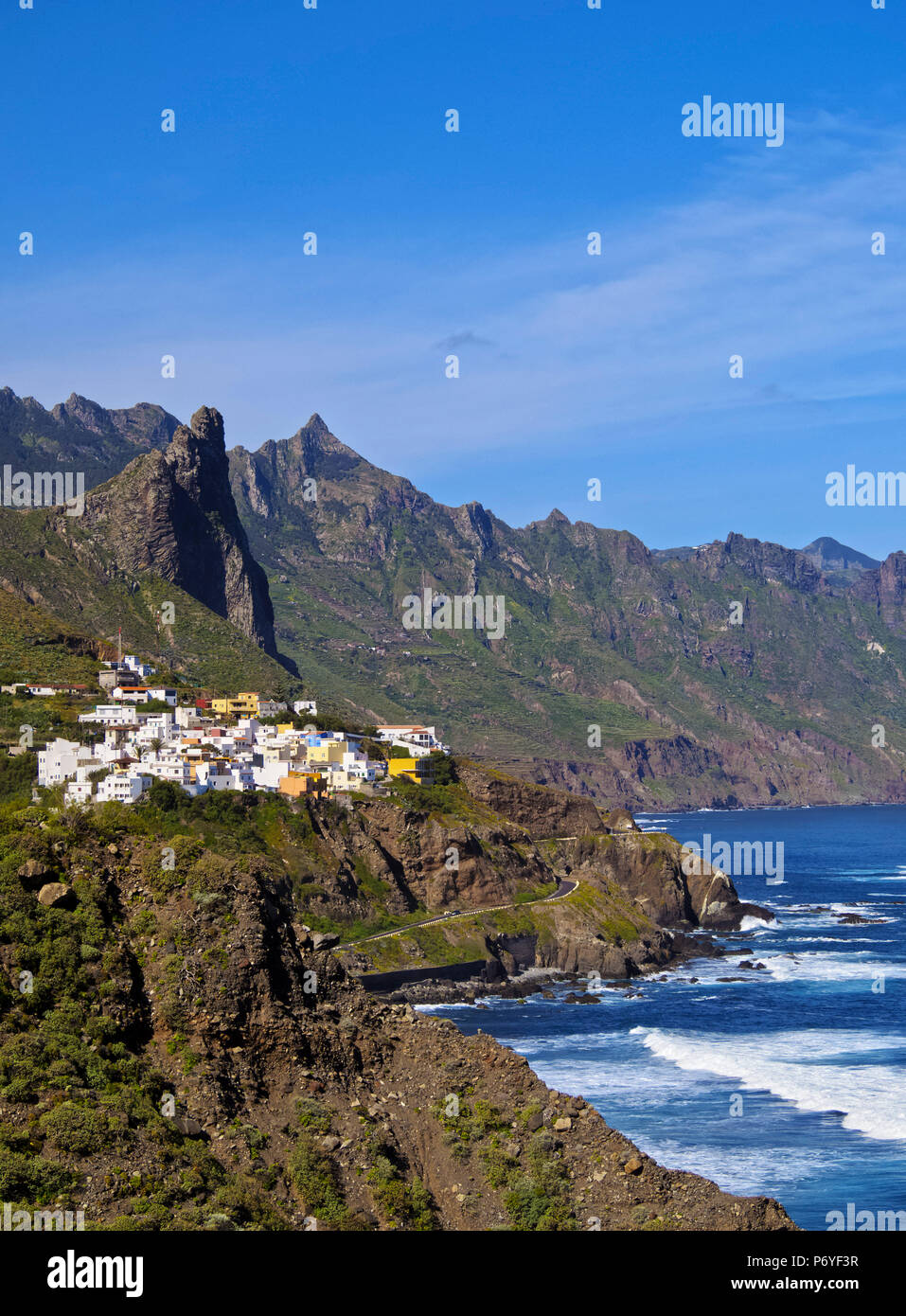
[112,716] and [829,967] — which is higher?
[112,716]

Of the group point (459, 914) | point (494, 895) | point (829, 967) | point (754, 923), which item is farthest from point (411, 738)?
point (829, 967)

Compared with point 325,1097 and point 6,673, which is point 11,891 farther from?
point 6,673

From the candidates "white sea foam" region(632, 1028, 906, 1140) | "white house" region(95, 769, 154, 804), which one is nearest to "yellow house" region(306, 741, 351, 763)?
"white house" region(95, 769, 154, 804)

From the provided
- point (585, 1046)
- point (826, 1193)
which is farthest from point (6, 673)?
point (826, 1193)

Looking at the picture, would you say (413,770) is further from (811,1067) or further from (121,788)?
(811,1067)

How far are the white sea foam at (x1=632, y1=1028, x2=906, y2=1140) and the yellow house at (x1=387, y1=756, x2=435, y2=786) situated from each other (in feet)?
184

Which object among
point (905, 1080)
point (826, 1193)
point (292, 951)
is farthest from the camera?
point (905, 1080)

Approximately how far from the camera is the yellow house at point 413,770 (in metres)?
136

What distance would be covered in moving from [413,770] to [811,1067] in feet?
231

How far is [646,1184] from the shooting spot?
29.4 metres

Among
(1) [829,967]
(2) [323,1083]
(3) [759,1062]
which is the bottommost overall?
(1) [829,967]

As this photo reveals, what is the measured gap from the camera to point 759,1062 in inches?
2874
